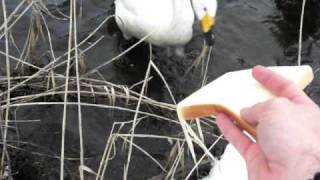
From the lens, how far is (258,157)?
1.59m

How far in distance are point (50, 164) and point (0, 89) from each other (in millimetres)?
539

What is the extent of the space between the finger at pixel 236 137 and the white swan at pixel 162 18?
2490 mm

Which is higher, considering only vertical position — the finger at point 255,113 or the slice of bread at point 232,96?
→ the finger at point 255,113

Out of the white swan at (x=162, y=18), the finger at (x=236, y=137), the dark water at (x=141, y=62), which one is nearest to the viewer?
the finger at (x=236, y=137)

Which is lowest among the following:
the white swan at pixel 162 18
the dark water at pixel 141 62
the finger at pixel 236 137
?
the dark water at pixel 141 62

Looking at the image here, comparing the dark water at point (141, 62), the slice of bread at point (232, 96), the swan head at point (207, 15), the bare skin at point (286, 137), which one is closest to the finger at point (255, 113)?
the bare skin at point (286, 137)

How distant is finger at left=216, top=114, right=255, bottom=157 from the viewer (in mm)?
1659

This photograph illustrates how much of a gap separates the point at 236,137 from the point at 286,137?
0.94ft

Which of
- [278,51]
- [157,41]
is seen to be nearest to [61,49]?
[157,41]

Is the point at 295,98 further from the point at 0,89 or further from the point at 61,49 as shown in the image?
the point at 61,49

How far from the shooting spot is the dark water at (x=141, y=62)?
3342mm

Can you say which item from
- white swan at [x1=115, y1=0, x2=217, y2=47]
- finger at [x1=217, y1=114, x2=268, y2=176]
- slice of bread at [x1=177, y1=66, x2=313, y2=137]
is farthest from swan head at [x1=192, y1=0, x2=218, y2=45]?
finger at [x1=217, y1=114, x2=268, y2=176]

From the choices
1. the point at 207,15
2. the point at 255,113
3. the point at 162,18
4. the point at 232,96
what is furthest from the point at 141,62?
the point at 255,113

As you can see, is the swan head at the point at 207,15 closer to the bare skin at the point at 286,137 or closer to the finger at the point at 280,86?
the finger at the point at 280,86
